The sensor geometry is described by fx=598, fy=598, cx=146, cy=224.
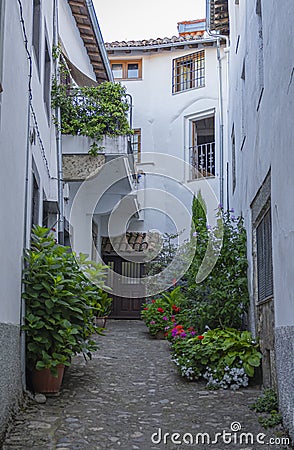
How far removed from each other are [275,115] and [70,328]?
3.20 meters

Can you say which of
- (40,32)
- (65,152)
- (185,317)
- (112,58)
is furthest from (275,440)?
(112,58)

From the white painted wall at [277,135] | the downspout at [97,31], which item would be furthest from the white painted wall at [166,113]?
the white painted wall at [277,135]

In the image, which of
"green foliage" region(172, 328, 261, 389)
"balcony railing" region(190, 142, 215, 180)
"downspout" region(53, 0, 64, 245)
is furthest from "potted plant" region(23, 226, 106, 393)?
"balcony railing" region(190, 142, 215, 180)

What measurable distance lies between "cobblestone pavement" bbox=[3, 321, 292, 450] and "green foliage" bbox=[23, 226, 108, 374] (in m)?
0.53

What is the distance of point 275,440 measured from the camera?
16.7 feet

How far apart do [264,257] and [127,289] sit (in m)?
10.5

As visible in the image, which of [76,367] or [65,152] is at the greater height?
[65,152]

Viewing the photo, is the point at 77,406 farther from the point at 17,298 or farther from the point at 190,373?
the point at 190,373

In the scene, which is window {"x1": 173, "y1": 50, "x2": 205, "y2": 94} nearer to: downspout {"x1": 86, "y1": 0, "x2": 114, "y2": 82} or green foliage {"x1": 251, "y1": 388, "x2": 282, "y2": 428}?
downspout {"x1": 86, "y1": 0, "x2": 114, "y2": 82}

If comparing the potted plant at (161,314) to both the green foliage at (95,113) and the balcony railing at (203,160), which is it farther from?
the balcony railing at (203,160)

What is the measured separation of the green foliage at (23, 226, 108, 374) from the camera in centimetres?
662

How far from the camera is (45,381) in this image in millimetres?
6766

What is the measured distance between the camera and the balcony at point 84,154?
11688 mm

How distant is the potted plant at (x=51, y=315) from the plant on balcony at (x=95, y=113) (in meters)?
4.93
